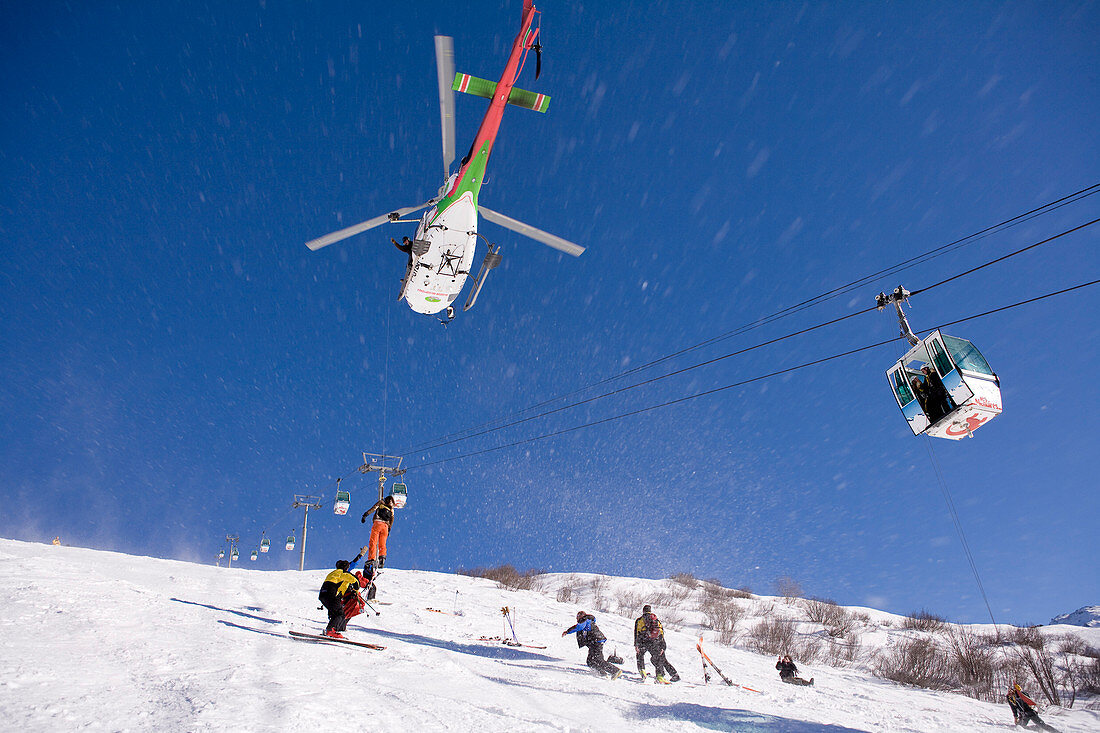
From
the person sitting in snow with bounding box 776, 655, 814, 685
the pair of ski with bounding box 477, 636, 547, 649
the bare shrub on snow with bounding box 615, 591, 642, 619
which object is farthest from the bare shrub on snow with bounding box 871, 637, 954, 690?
the pair of ski with bounding box 477, 636, 547, 649

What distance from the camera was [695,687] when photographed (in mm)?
9891

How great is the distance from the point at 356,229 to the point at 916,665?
27.1m

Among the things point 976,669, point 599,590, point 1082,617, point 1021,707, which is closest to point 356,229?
point 1021,707

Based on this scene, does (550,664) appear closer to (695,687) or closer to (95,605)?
(695,687)

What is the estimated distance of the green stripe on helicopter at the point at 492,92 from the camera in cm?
1320

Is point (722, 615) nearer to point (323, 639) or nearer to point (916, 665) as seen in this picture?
point (916, 665)

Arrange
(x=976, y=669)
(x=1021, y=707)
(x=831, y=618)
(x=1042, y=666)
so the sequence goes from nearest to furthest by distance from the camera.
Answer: (x=1021, y=707) < (x=1042, y=666) < (x=976, y=669) < (x=831, y=618)

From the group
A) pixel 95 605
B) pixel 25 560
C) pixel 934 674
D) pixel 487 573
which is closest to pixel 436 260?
pixel 95 605

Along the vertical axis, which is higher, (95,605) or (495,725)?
(95,605)

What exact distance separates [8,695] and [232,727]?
76.4 inches

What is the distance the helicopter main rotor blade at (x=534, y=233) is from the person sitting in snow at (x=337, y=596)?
9.89 meters

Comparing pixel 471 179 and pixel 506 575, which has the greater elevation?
pixel 471 179

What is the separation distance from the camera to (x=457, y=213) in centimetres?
1336

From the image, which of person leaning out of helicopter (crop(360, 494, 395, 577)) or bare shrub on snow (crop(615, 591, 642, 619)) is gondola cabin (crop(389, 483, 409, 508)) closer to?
person leaning out of helicopter (crop(360, 494, 395, 577))
